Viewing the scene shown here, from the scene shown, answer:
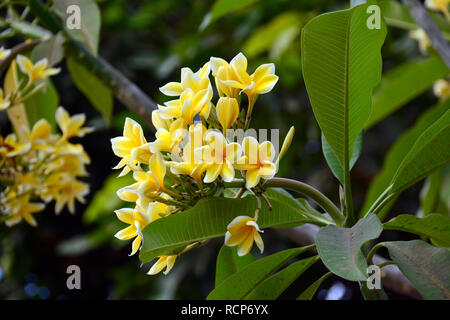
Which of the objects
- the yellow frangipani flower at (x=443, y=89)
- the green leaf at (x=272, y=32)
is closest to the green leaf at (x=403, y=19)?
the yellow frangipani flower at (x=443, y=89)

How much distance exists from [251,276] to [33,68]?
0.66 meters

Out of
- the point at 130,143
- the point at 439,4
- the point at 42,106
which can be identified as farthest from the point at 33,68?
the point at 439,4

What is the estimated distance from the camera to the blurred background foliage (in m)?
2.36

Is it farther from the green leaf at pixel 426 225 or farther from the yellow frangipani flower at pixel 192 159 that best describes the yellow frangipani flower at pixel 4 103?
the green leaf at pixel 426 225

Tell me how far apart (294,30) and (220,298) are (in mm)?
1671

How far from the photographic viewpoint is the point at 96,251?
308cm

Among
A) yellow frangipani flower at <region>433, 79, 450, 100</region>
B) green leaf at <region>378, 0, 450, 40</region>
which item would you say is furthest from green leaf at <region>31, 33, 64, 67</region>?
yellow frangipani flower at <region>433, 79, 450, 100</region>

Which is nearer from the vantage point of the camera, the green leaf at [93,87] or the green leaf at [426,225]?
the green leaf at [426,225]

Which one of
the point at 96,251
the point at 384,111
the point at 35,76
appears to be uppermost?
the point at 35,76

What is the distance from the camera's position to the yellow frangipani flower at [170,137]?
65 cm

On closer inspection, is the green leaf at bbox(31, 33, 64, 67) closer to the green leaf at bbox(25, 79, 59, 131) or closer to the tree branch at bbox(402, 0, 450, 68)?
the green leaf at bbox(25, 79, 59, 131)

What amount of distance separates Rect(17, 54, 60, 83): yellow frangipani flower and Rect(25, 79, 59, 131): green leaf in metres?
0.17
